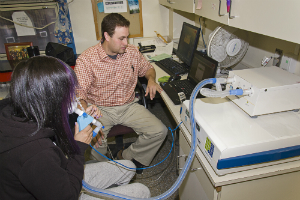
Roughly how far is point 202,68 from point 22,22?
2263 mm

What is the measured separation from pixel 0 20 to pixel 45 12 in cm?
51

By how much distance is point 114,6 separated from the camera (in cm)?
265

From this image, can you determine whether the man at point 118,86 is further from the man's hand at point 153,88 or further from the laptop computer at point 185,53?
the laptop computer at point 185,53

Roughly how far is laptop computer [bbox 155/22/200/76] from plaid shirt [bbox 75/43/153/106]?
1.16 feet

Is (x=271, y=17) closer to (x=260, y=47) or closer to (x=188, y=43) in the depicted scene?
(x=260, y=47)

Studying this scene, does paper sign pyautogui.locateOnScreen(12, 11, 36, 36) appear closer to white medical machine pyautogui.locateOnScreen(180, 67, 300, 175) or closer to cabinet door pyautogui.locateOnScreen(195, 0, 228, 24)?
cabinet door pyautogui.locateOnScreen(195, 0, 228, 24)

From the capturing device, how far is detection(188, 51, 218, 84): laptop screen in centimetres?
140

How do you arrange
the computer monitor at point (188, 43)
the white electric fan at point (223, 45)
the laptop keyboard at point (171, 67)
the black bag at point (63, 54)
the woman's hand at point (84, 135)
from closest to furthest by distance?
1. the woman's hand at point (84, 135)
2. the white electric fan at point (223, 45)
3. the computer monitor at point (188, 43)
4. the laptop keyboard at point (171, 67)
5. the black bag at point (63, 54)

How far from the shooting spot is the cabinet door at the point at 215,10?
4.00 feet

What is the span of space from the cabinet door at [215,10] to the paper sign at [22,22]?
6.78 feet

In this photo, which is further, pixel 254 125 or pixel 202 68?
pixel 202 68

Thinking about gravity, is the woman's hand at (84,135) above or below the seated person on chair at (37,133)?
below

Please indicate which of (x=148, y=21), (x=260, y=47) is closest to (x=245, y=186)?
(x=260, y=47)

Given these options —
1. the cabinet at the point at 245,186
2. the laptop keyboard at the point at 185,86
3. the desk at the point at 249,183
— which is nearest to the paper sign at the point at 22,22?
the laptop keyboard at the point at 185,86
